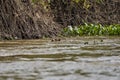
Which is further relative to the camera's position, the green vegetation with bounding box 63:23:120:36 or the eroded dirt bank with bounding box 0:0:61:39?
the green vegetation with bounding box 63:23:120:36

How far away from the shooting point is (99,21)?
18.9 metres

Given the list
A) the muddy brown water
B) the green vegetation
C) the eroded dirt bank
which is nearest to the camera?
the muddy brown water

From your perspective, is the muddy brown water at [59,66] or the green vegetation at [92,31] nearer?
the muddy brown water at [59,66]

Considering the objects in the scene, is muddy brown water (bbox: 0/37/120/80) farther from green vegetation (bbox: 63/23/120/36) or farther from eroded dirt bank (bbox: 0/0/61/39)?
green vegetation (bbox: 63/23/120/36)

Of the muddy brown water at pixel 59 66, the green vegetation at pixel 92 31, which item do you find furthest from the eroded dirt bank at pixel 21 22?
the muddy brown water at pixel 59 66

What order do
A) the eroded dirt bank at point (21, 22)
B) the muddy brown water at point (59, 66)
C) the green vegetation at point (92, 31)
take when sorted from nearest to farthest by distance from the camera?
the muddy brown water at point (59, 66) < the eroded dirt bank at point (21, 22) < the green vegetation at point (92, 31)

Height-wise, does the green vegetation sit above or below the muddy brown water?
below

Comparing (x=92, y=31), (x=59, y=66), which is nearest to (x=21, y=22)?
(x=92, y=31)

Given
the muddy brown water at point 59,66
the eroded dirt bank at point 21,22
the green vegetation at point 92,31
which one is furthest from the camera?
the green vegetation at point 92,31

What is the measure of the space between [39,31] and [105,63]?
A: 7.00 meters

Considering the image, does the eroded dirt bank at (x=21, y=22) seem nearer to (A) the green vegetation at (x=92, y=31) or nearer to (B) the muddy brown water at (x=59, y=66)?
(A) the green vegetation at (x=92, y=31)

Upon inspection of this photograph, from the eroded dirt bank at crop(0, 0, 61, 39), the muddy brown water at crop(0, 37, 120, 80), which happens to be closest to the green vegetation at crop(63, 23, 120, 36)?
the eroded dirt bank at crop(0, 0, 61, 39)

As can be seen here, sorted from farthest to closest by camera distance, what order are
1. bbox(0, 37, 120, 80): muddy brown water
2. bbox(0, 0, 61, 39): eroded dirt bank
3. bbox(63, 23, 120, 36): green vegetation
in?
bbox(63, 23, 120, 36): green vegetation < bbox(0, 0, 61, 39): eroded dirt bank < bbox(0, 37, 120, 80): muddy brown water

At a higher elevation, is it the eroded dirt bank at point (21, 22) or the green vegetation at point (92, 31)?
the eroded dirt bank at point (21, 22)
